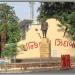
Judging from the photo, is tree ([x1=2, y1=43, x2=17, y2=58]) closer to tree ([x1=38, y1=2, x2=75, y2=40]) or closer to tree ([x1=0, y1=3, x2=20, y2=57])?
tree ([x1=0, y1=3, x2=20, y2=57])

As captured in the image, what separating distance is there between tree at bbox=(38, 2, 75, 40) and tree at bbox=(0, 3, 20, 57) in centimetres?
41

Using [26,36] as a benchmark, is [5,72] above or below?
below

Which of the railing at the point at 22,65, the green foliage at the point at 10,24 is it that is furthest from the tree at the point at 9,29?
the railing at the point at 22,65

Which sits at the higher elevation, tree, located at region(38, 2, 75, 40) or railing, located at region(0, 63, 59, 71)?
tree, located at region(38, 2, 75, 40)

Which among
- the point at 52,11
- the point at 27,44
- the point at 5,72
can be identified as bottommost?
the point at 5,72

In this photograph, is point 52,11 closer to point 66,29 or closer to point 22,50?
point 66,29

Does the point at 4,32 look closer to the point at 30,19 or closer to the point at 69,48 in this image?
the point at 30,19

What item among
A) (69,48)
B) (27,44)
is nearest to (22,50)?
(27,44)

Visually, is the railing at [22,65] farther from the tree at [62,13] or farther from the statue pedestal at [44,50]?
the tree at [62,13]

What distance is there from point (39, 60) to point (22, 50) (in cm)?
32

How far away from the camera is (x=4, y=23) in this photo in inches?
273

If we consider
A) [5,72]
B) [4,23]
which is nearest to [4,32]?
[4,23]

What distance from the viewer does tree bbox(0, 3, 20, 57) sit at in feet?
22.7

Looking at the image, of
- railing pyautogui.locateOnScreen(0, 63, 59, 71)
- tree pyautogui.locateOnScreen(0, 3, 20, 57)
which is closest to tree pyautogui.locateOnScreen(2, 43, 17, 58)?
tree pyautogui.locateOnScreen(0, 3, 20, 57)
